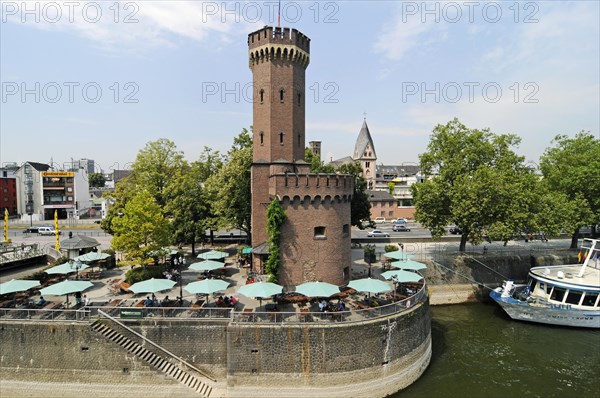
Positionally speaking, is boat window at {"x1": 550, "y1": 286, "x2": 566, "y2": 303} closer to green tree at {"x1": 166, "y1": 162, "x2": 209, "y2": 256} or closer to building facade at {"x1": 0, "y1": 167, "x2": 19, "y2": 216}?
green tree at {"x1": 166, "y1": 162, "x2": 209, "y2": 256}

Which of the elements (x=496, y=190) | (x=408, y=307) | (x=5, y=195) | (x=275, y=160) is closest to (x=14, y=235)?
(x=5, y=195)

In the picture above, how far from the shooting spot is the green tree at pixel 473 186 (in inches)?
1371

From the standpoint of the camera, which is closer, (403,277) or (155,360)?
(155,360)

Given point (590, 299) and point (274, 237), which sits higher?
point (274, 237)

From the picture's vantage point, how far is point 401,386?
2131cm

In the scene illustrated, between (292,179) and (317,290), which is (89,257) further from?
(317,290)

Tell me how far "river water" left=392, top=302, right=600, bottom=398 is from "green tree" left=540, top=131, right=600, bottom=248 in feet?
51.8

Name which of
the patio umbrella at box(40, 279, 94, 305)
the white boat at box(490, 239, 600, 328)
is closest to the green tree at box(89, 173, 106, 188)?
the patio umbrella at box(40, 279, 94, 305)

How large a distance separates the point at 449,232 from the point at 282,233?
3993cm

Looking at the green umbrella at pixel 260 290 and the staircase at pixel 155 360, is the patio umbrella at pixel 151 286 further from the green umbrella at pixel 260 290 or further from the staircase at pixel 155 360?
the green umbrella at pixel 260 290

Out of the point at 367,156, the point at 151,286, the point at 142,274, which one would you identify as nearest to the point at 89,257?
the point at 142,274

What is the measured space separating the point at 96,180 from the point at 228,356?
141m

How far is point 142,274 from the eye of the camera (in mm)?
28484

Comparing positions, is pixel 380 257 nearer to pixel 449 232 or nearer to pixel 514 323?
pixel 514 323
